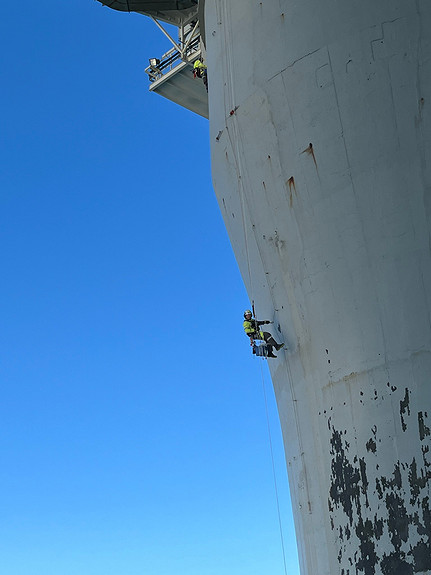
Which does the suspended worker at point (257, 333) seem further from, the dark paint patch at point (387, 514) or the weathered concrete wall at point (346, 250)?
the dark paint patch at point (387, 514)

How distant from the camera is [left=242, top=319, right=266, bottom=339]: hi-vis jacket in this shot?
43.9 ft

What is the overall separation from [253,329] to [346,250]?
8.12 ft

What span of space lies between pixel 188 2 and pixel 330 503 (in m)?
14.7

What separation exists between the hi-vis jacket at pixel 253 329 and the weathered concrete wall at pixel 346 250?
28cm

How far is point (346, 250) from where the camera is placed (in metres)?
11.6

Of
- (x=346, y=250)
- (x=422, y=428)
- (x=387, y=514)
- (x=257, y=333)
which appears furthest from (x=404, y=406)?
(x=257, y=333)

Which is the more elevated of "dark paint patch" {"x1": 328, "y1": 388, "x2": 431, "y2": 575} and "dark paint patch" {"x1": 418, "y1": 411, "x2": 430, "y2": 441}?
"dark paint patch" {"x1": 418, "y1": 411, "x2": 430, "y2": 441}

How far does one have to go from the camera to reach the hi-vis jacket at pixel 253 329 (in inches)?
527

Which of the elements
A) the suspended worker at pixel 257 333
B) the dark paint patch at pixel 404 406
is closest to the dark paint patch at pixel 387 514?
the dark paint patch at pixel 404 406

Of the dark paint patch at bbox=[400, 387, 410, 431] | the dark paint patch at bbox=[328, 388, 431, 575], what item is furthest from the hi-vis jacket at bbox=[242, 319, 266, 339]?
the dark paint patch at bbox=[400, 387, 410, 431]

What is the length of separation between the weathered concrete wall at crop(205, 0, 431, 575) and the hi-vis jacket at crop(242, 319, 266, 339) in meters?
0.28

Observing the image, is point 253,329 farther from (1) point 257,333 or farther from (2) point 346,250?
(2) point 346,250

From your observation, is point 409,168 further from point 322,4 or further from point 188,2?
point 188,2

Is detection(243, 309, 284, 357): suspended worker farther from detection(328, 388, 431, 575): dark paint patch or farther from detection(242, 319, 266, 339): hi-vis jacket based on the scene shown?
detection(328, 388, 431, 575): dark paint patch
